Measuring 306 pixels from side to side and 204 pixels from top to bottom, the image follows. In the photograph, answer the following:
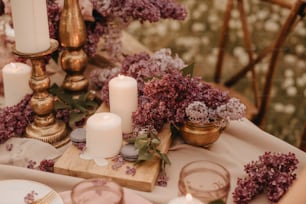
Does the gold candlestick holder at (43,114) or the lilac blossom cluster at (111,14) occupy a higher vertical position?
the lilac blossom cluster at (111,14)

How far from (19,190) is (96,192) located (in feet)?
0.72

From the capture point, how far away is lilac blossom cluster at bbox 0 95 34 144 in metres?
1.22

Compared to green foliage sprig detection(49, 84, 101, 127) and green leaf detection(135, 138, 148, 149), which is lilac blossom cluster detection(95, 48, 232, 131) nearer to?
green leaf detection(135, 138, 148, 149)

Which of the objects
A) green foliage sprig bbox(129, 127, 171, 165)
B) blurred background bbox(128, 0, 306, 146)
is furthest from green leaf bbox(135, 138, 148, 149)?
blurred background bbox(128, 0, 306, 146)

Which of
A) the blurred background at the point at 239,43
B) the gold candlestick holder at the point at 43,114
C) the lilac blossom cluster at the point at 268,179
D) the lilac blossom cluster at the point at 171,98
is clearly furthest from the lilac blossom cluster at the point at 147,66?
the blurred background at the point at 239,43

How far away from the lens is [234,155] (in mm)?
1209

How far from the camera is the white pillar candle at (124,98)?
1210 mm

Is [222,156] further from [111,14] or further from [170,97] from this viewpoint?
[111,14]

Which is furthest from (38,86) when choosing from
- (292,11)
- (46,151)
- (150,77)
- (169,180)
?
(292,11)

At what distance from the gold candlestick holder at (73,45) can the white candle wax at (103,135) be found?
10.7 inches

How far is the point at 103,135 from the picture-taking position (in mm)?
1120

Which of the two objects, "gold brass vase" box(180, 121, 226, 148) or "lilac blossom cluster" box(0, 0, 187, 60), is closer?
"gold brass vase" box(180, 121, 226, 148)

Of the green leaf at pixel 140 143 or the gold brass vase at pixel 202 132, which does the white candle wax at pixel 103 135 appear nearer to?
the green leaf at pixel 140 143

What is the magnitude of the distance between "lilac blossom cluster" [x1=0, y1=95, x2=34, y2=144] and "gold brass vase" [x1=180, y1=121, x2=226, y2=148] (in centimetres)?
37
